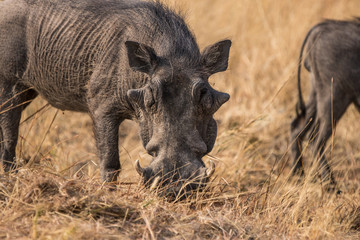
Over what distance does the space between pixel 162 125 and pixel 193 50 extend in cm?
48

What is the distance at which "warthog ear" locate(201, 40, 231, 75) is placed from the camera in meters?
3.10

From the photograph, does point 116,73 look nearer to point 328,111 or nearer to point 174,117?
point 174,117

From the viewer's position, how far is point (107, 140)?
126 inches

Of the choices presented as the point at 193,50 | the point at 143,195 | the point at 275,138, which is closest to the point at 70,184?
the point at 143,195

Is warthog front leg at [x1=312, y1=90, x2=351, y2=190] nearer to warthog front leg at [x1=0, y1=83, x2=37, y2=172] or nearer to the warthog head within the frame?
the warthog head

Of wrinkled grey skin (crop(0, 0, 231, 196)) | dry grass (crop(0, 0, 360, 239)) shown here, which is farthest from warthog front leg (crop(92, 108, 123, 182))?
dry grass (crop(0, 0, 360, 239))

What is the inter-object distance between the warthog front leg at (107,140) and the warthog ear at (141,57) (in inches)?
13.0

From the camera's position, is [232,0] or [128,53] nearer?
[128,53]

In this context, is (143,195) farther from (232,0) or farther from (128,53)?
(232,0)

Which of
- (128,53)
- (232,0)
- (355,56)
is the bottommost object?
(232,0)

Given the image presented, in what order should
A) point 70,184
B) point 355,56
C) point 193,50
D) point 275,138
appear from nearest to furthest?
point 70,184
point 193,50
point 355,56
point 275,138

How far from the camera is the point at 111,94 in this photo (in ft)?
10.4

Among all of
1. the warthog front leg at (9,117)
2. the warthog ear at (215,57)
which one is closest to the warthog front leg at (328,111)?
the warthog ear at (215,57)

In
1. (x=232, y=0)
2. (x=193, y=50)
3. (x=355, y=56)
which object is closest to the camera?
(x=193, y=50)
